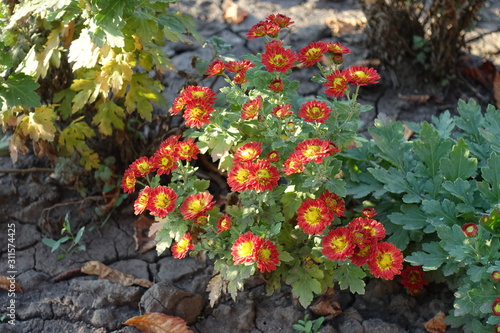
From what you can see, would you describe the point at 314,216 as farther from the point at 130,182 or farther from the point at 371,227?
the point at 130,182

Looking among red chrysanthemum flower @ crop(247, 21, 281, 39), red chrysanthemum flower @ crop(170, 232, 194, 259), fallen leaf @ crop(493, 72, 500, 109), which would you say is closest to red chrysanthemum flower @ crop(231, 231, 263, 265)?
red chrysanthemum flower @ crop(170, 232, 194, 259)

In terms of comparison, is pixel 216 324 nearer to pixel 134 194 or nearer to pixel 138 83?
pixel 134 194

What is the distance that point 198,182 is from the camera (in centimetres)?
248

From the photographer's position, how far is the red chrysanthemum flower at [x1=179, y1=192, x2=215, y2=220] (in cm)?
221

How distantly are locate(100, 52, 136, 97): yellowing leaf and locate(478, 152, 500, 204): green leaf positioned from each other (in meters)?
1.59

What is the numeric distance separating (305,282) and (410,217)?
21.1 inches

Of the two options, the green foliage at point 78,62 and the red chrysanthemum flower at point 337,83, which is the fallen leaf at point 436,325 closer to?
the red chrysanthemum flower at point 337,83

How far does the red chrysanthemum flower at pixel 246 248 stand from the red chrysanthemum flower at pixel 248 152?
28cm

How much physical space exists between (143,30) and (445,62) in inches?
84.6

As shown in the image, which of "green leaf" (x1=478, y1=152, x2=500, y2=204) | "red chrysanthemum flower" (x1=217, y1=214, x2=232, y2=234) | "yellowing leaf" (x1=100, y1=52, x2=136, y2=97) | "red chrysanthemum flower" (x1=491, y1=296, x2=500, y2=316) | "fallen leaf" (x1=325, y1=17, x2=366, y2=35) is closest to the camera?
"red chrysanthemum flower" (x1=491, y1=296, x2=500, y2=316)

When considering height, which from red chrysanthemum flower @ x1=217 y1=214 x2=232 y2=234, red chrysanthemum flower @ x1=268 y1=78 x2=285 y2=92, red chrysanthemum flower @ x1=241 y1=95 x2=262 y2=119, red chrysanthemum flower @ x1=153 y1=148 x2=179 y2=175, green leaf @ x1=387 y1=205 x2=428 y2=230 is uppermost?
red chrysanthemum flower @ x1=268 y1=78 x2=285 y2=92

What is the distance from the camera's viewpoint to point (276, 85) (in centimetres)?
232

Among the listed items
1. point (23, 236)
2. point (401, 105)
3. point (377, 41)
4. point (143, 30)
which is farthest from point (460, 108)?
point (23, 236)

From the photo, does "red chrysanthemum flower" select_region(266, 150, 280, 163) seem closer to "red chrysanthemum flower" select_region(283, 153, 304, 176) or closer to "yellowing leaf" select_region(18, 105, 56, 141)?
"red chrysanthemum flower" select_region(283, 153, 304, 176)
